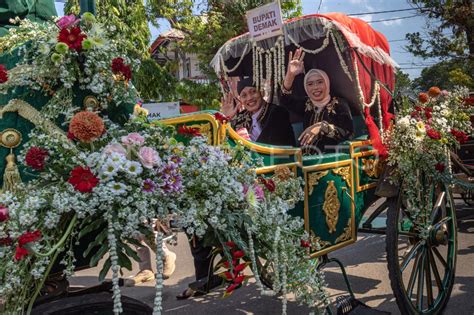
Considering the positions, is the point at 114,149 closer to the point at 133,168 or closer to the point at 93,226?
the point at 133,168

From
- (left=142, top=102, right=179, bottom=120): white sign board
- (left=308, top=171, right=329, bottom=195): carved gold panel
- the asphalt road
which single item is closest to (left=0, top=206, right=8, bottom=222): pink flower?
(left=308, top=171, right=329, bottom=195): carved gold panel

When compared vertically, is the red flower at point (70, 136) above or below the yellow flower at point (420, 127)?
above

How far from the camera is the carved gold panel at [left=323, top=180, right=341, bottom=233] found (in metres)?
3.39

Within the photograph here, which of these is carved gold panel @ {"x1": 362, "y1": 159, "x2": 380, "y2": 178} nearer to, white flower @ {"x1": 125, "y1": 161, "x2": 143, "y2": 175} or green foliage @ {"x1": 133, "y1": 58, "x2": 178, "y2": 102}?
white flower @ {"x1": 125, "y1": 161, "x2": 143, "y2": 175}

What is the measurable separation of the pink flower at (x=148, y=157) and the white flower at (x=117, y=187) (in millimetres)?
125

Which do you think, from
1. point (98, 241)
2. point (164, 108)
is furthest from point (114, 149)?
point (164, 108)

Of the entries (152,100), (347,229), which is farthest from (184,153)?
(152,100)

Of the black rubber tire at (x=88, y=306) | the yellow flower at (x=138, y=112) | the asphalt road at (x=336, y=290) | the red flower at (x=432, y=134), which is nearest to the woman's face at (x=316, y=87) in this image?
the red flower at (x=432, y=134)

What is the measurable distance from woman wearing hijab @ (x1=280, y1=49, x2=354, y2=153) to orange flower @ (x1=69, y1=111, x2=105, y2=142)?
2.56 meters

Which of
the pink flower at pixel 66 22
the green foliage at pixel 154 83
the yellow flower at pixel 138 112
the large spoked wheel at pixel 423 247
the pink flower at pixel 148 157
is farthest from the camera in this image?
the green foliage at pixel 154 83

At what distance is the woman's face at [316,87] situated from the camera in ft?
15.0

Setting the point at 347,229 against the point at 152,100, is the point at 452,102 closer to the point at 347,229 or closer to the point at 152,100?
the point at 347,229

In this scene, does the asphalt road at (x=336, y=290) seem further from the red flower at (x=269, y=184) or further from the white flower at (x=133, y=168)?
the white flower at (x=133, y=168)

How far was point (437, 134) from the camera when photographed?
4.00 m
